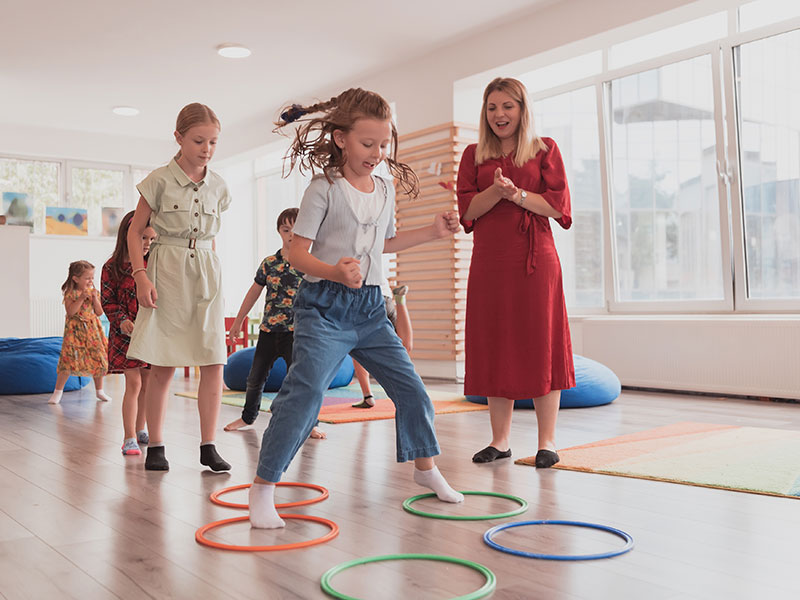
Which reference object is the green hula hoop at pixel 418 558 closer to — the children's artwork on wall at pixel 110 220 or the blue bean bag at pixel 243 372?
the blue bean bag at pixel 243 372

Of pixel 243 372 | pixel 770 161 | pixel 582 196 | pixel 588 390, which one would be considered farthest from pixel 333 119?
pixel 582 196

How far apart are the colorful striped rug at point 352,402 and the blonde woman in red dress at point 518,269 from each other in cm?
137

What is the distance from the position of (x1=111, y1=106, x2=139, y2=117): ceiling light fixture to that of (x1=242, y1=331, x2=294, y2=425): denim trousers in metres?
5.63

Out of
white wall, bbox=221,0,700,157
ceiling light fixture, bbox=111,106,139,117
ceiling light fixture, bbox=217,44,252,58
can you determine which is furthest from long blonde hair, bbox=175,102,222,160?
ceiling light fixture, bbox=111,106,139,117

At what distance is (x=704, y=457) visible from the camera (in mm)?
2955

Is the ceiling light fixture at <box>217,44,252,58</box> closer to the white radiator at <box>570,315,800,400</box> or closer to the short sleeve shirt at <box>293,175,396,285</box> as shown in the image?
the white radiator at <box>570,315,800,400</box>

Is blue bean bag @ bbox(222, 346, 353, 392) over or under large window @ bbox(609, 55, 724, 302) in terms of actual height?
under

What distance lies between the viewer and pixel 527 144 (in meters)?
2.85

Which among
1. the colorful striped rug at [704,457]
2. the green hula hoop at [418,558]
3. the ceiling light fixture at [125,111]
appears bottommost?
the colorful striped rug at [704,457]

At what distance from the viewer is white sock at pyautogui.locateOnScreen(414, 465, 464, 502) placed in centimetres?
229

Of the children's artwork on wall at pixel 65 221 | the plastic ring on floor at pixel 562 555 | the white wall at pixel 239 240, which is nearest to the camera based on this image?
the plastic ring on floor at pixel 562 555

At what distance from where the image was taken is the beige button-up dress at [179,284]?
2777mm

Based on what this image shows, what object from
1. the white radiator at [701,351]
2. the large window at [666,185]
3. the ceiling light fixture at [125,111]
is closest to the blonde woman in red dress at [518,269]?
the white radiator at [701,351]

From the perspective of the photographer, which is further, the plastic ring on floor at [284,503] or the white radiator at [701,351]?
the white radiator at [701,351]
